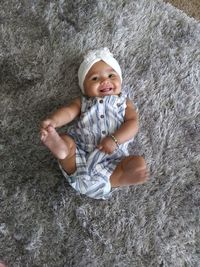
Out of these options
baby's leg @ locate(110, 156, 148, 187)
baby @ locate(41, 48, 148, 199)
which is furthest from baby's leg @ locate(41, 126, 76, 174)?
baby's leg @ locate(110, 156, 148, 187)

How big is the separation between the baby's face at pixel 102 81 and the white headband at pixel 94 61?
0.01 metres

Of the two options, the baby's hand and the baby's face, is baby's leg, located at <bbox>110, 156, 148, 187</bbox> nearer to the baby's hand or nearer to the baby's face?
the baby's hand

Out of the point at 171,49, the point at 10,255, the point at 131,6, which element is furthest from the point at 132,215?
the point at 131,6

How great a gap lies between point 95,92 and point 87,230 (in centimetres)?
36

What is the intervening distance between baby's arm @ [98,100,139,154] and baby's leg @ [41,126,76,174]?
7cm

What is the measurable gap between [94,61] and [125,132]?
0.21 meters

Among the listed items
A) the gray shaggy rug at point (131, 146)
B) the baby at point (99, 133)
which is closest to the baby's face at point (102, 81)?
the baby at point (99, 133)

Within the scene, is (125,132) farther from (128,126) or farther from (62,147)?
(62,147)

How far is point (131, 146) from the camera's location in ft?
3.95

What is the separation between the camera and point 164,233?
112 cm

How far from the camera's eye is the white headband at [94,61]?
1.15 metres

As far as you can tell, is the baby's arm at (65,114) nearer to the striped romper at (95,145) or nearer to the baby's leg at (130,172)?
the striped romper at (95,145)

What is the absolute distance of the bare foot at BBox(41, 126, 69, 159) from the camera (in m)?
1.00

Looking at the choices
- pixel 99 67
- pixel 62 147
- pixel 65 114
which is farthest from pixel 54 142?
pixel 99 67
